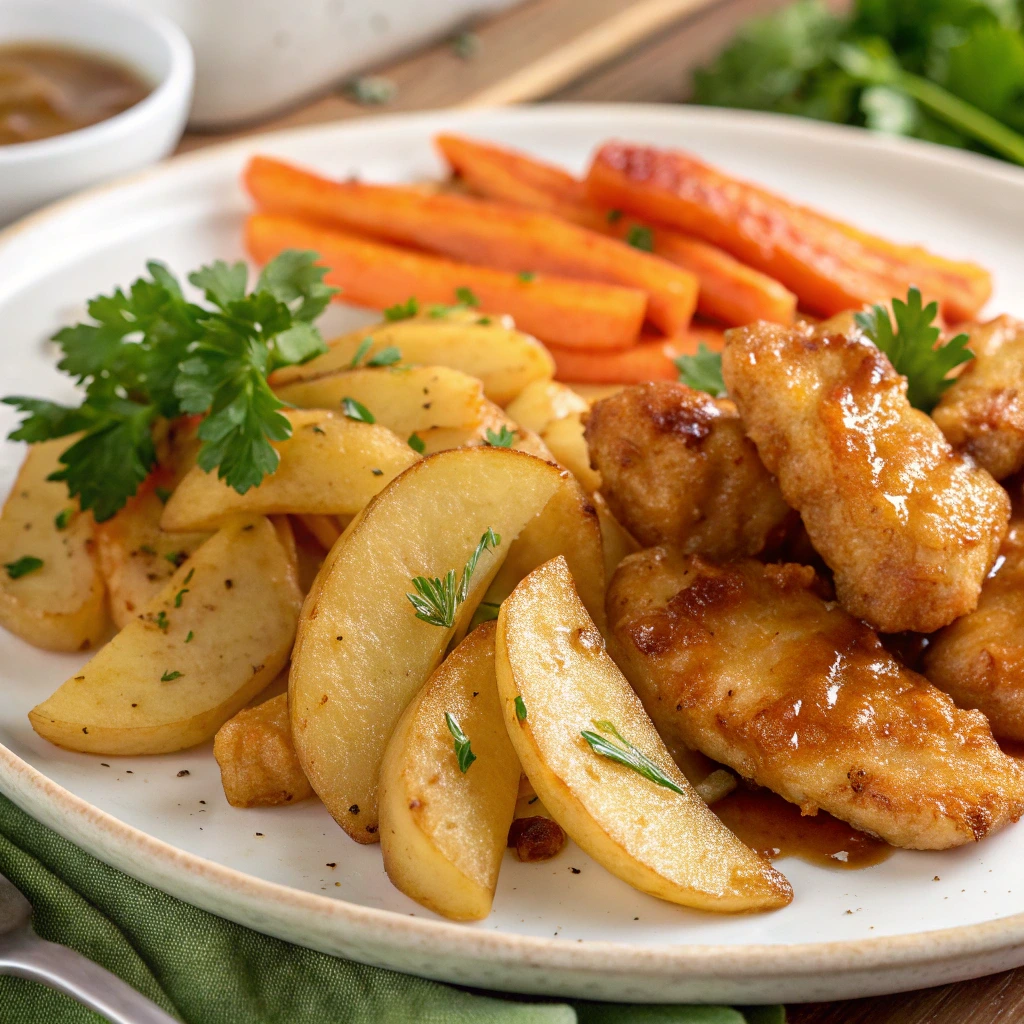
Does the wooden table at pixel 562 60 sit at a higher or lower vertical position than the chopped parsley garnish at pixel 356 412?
higher

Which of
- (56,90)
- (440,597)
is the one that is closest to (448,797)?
(440,597)

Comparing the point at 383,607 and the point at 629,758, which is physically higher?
the point at 383,607

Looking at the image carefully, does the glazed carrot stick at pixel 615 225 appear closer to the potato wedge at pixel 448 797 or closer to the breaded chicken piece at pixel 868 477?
the breaded chicken piece at pixel 868 477

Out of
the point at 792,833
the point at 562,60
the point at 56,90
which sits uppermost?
the point at 56,90

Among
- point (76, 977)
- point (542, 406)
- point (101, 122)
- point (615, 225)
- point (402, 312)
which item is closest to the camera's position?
point (76, 977)

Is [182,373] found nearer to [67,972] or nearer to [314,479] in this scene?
[314,479]

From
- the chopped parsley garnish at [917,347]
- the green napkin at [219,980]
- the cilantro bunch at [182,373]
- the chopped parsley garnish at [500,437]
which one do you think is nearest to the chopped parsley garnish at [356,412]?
the cilantro bunch at [182,373]

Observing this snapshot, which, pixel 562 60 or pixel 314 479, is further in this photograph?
pixel 562 60

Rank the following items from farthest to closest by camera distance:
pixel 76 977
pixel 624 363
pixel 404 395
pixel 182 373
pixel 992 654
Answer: pixel 624 363, pixel 404 395, pixel 182 373, pixel 992 654, pixel 76 977
